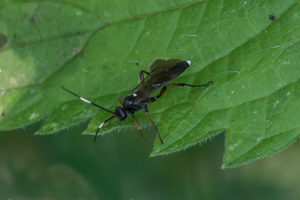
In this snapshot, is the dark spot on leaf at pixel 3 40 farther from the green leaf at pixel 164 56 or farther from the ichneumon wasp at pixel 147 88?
the ichneumon wasp at pixel 147 88

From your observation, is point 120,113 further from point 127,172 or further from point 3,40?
point 127,172

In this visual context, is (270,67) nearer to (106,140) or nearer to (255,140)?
(255,140)

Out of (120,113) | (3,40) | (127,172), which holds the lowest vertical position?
(127,172)

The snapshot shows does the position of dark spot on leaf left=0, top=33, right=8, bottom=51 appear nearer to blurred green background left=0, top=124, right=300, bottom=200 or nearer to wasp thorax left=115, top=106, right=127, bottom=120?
wasp thorax left=115, top=106, right=127, bottom=120

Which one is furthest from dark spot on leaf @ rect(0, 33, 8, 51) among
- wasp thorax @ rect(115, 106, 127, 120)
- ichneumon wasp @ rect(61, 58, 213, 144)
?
wasp thorax @ rect(115, 106, 127, 120)

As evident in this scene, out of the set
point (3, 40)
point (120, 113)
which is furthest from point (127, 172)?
point (3, 40)

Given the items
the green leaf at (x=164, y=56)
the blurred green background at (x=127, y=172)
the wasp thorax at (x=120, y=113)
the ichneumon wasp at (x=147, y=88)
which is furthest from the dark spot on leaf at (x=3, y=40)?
the blurred green background at (x=127, y=172)
